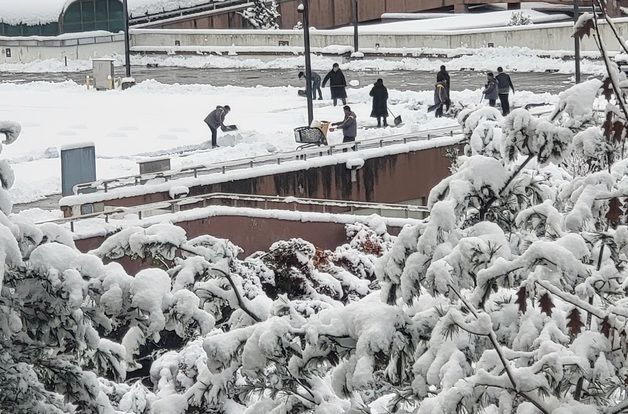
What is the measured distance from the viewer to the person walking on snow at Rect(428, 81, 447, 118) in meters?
30.7

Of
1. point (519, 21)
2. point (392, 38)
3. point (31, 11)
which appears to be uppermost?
point (31, 11)

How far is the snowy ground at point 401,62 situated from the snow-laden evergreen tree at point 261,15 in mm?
7063

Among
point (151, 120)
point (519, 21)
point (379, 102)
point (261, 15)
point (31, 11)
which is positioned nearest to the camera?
point (379, 102)

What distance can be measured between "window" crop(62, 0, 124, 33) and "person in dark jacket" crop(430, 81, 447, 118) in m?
A: 21.2

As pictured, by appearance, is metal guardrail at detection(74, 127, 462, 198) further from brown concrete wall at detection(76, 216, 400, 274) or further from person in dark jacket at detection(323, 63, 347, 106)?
person in dark jacket at detection(323, 63, 347, 106)

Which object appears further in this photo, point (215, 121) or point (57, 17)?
point (57, 17)

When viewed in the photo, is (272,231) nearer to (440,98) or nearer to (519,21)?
(440,98)

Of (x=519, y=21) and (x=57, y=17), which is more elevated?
(x=57, y=17)

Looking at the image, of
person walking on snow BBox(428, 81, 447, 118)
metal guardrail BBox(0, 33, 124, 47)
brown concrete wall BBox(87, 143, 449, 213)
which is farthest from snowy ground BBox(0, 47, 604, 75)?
brown concrete wall BBox(87, 143, 449, 213)

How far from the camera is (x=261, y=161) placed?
2520 cm

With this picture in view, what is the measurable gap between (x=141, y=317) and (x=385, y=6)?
5218 centimetres

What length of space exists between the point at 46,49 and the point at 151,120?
15710 mm

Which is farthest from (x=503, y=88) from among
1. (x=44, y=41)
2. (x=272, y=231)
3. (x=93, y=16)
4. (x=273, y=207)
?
(x=93, y=16)

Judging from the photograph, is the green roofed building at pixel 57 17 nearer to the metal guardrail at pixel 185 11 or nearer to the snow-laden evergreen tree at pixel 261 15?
the metal guardrail at pixel 185 11
